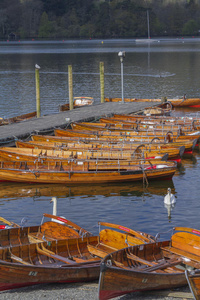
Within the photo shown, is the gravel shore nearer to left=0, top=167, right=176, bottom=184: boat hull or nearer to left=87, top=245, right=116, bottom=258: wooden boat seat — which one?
left=87, top=245, right=116, bottom=258: wooden boat seat

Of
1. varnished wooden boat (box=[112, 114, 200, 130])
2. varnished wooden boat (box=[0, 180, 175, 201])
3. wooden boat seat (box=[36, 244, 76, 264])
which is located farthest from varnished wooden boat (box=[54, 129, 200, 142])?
wooden boat seat (box=[36, 244, 76, 264])

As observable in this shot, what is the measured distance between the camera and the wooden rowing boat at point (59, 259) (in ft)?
54.3

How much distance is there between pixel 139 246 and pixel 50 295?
3.46 m

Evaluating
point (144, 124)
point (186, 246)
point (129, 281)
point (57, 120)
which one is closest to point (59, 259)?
point (129, 281)

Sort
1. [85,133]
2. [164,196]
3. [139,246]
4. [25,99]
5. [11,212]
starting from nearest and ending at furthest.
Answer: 1. [139,246]
2. [11,212]
3. [164,196]
4. [85,133]
5. [25,99]

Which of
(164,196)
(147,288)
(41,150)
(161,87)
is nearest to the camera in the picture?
(147,288)

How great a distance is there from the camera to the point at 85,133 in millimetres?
37375

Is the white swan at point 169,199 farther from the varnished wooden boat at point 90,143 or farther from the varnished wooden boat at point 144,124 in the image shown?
the varnished wooden boat at point 144,124

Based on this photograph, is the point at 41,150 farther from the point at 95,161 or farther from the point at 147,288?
the point at 147,288

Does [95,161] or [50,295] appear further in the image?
[95,161]

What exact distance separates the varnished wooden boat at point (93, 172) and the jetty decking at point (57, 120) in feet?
18.5

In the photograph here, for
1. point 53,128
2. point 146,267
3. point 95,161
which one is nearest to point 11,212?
point 95,161

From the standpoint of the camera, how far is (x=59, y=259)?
17.8 m

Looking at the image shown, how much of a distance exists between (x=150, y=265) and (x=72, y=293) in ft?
8.98
